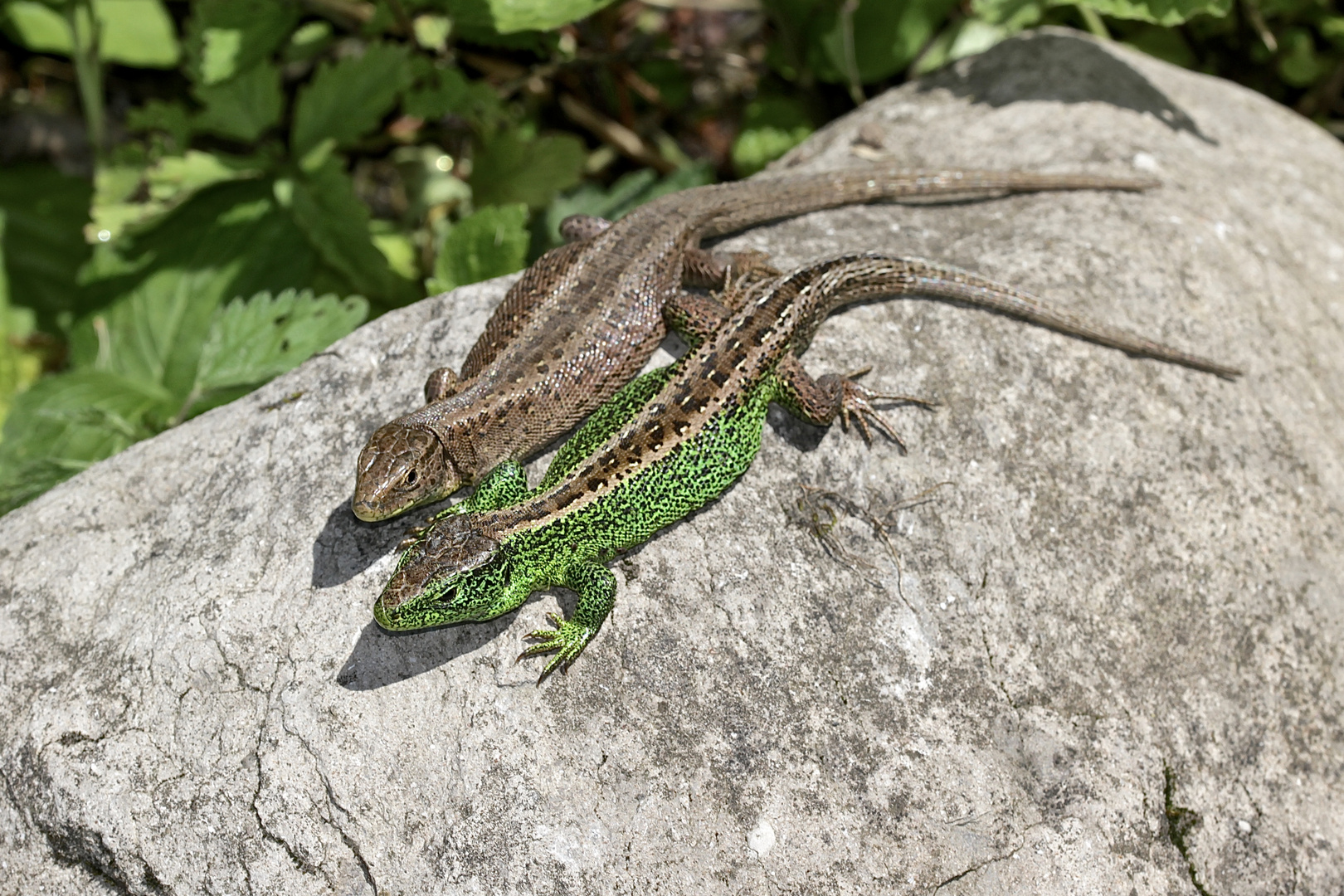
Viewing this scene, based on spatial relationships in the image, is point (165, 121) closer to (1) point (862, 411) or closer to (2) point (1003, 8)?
(1) point (862, 411)

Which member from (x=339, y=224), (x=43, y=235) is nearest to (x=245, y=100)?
(x=339, y=224)

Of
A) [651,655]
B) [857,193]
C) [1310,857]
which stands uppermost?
[857,193]

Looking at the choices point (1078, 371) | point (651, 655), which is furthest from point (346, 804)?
point (1078, 371)

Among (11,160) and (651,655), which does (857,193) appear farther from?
(11,160)

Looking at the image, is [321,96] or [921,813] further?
[321,96]

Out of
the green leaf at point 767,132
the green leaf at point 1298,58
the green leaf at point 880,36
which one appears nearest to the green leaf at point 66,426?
the green leaf at point 767,132

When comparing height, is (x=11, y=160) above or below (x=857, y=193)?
below
